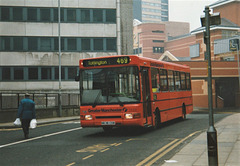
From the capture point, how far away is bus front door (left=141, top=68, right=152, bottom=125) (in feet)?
47.2

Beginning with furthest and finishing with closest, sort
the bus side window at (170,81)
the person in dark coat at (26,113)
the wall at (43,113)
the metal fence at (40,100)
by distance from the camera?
the metal fence at (40,100)
the wall at (43,113)
the bus side window at (170,81)
the person in dark coat at (26,113)

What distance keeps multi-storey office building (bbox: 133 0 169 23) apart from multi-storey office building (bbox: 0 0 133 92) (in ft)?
448

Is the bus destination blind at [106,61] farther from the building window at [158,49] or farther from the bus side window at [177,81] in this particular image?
the building window at [158,49]

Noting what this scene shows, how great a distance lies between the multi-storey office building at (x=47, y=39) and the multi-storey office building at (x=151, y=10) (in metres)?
136

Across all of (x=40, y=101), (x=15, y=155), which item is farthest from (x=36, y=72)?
(x=15, y=155)

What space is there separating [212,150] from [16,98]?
68.0ft

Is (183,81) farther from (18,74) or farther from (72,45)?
(18,74)

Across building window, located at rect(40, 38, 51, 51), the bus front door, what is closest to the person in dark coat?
the bus front door

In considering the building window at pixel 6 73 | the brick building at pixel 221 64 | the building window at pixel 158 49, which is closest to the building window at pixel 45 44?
the building window at pixel 6 73

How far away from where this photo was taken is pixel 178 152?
10055 mm

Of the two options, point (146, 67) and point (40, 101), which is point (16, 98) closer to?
point (40, 101)

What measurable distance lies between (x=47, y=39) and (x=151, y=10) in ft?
473

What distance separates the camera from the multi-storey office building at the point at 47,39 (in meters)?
40.8

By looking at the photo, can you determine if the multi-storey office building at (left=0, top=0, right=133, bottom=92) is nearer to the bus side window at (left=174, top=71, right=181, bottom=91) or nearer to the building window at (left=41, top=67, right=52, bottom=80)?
the building window at (left=41, top=67, right=52, bottom=80)
